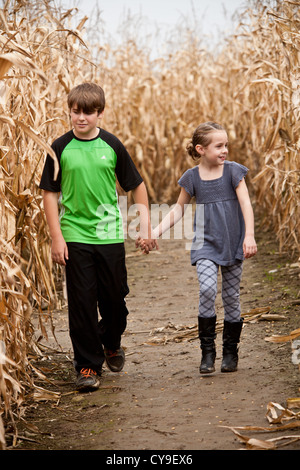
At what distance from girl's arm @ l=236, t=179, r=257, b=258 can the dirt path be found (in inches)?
23.4

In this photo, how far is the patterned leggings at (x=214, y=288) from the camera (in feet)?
11.1

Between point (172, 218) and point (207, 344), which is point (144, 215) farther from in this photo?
point (207, 344)

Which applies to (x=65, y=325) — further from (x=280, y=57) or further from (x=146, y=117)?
(x=146, y=117)

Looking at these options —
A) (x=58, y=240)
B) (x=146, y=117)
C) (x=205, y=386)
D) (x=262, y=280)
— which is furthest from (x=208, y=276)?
(x=146, y=117)

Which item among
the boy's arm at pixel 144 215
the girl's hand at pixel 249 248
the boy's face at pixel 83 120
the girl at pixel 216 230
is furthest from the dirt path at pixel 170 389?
the boy's face at pixel 83 120

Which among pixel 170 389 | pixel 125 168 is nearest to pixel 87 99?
pixel 125 168

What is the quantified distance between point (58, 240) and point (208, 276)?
0.74m

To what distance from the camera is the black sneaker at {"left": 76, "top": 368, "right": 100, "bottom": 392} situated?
3.35 metres

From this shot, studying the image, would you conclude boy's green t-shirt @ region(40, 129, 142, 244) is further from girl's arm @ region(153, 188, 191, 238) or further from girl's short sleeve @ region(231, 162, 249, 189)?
girl's short sleeve @ region(231, 162, 249, 189)

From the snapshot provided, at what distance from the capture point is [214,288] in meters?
3.39

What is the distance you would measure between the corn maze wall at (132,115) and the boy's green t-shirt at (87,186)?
0.18 meters

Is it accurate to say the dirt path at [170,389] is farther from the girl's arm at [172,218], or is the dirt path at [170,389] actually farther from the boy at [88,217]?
the girl's arm at [172,218]

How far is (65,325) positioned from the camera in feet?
15.6
